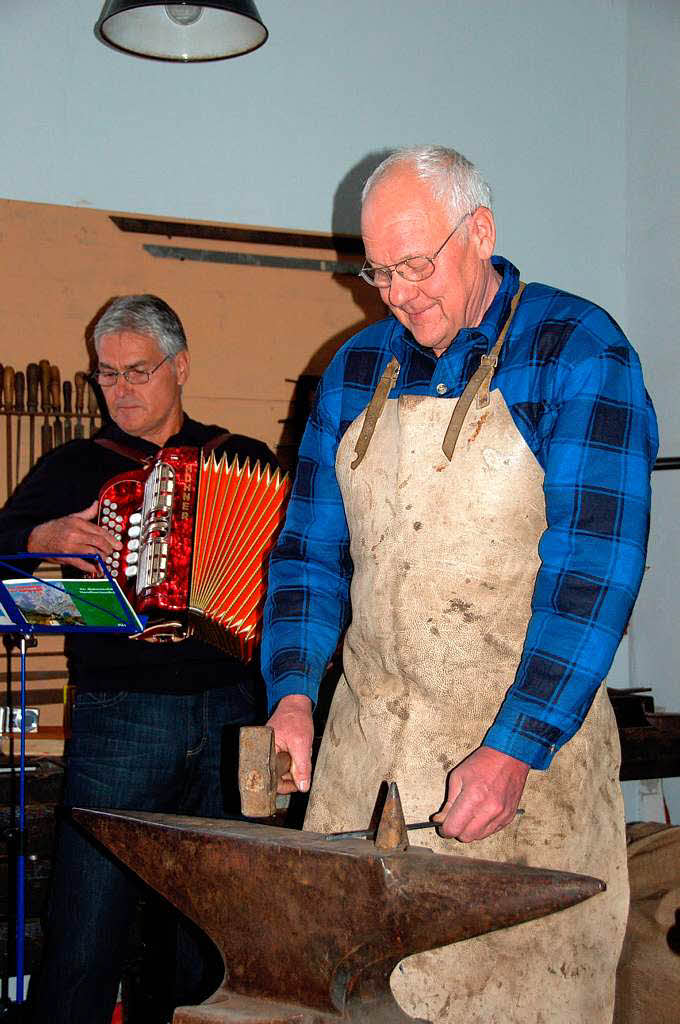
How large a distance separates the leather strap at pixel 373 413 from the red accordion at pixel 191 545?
3.14 feet

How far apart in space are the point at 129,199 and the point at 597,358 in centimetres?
287

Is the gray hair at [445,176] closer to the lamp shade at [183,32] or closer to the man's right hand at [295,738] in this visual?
the man's right hand at [295,738]

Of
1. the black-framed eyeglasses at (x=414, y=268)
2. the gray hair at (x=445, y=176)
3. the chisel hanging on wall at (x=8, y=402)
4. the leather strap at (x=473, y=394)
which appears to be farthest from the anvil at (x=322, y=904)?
the chisel hanging on wall at (x=8, y=402)

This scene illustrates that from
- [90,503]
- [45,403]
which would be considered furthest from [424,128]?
[90,503]

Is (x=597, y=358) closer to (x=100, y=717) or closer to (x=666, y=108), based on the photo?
(x=100, y=717)

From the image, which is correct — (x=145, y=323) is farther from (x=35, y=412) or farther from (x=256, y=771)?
(x=256, y=771)

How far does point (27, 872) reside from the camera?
10.6ft

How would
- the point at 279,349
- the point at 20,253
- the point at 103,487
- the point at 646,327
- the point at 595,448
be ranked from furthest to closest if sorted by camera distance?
the point at 646,327 < the point at 279,349 < the point at 20,253 < the point at 103,487 < the point at 595,448

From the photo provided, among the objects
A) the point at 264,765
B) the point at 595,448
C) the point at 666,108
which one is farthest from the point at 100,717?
the point at 666,108

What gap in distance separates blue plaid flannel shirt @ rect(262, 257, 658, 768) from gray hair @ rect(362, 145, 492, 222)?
0.15 m

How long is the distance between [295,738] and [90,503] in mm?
1298

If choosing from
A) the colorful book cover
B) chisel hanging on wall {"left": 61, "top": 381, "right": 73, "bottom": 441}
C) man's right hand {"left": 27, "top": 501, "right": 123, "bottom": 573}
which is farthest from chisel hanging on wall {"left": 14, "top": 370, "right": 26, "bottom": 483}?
the colorful book cover

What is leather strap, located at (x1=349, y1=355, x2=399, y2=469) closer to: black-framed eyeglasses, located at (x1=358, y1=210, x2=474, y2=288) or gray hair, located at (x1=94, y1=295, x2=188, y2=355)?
black-framed eyeglasses, located at (x1=358, y1=210, x2=474, y2=288)

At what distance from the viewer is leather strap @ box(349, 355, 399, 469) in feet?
6.05
